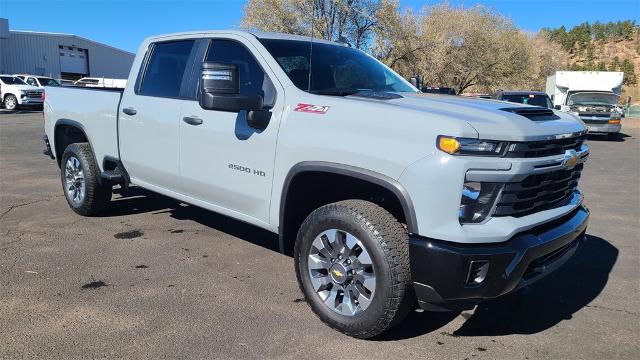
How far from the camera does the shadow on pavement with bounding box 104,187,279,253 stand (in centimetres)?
552

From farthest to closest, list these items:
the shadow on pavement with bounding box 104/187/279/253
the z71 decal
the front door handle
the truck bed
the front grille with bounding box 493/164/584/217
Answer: the shadow on pavement with bounding box 104/187/279/253, the truck bed, the front door handle, the z71 decal, the front grille with bounding box 493/164/584/217

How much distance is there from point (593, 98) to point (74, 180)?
20.4 meters

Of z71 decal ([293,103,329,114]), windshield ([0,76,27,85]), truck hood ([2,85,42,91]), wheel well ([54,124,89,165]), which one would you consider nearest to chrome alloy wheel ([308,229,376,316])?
z71 decal ([293,103,329,114])

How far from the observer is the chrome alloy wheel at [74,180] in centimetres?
596

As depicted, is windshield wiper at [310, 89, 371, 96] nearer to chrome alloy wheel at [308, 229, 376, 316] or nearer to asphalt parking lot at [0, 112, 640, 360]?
chrome alloy wheel at [308, 229, 376, 316]

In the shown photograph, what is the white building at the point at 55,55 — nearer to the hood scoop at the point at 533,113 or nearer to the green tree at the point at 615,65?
the hood scoop at the point at 533,113

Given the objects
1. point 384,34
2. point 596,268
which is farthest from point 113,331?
point 384,34

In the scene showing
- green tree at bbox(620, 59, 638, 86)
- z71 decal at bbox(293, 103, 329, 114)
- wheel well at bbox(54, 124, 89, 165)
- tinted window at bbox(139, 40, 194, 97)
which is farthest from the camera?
green tree at bbox(620, 59, 638, 86)

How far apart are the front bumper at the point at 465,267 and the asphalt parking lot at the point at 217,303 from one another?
Answer: 0.49 m

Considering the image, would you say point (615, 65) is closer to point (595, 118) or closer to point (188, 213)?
point (595, 118)

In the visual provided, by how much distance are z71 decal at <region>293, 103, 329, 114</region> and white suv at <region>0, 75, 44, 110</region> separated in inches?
1097

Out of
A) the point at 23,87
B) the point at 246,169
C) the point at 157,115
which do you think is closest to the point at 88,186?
the point at 157,115

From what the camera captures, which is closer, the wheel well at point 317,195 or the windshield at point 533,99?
the wheel well at point 317,195

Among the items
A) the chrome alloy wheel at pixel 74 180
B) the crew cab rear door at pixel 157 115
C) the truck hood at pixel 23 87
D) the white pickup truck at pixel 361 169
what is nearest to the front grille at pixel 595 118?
the white pickup truck at pixel 361 169
